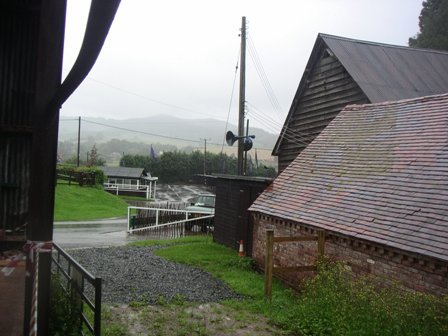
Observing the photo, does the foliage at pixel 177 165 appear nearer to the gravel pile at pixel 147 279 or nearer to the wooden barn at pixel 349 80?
the wooden barn at pixel 349 80

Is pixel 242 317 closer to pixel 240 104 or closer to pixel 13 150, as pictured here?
pixel 13 150

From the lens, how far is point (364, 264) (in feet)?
27.6

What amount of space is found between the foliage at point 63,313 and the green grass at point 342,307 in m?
3.36

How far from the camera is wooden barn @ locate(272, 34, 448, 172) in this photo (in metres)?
17.0

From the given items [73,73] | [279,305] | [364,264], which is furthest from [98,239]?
[73,73]

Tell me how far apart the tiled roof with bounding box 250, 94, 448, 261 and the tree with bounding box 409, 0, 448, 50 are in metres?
23.5

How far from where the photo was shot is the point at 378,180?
976 centimetres

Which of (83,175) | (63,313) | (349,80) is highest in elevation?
(349,80)

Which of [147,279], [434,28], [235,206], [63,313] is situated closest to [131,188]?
[434,28]

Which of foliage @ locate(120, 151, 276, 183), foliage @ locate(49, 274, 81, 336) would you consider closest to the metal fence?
foliage @ locate(49, 274, 81, 336)

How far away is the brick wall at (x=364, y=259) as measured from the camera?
22.5ft

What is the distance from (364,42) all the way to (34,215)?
59.8ft

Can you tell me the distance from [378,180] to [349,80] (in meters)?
8.15

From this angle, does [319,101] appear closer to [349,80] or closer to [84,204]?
[349,80]
